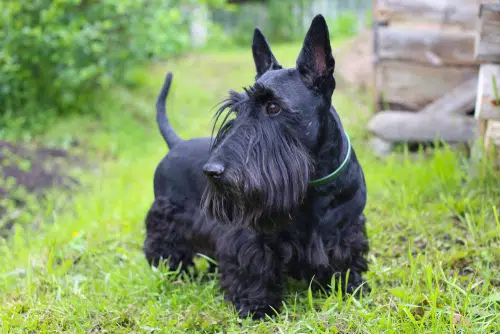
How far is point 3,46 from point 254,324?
4539mm

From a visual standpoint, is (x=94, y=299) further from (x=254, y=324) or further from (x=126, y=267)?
(x=254, y=324)

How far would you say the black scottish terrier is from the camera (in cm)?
209

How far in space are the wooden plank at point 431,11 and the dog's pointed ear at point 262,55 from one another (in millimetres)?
2538

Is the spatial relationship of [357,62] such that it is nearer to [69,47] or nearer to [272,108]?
[69,47]

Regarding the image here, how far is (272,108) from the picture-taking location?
7.02 feet

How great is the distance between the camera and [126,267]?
304 centimetres

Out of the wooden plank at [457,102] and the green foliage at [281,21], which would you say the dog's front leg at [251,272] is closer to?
the wooden plank at [457,102]

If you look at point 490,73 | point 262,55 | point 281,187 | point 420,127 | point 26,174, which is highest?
point 262,55

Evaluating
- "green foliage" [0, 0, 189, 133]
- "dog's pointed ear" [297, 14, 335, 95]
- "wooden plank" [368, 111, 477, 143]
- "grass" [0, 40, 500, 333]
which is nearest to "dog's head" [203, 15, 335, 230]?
"dog's pointed ear" [297, 14, 335, 95]

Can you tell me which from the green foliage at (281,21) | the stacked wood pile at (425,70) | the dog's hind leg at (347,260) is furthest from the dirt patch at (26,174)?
the green foliage at (281,21)

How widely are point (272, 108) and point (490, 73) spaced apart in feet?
5.26

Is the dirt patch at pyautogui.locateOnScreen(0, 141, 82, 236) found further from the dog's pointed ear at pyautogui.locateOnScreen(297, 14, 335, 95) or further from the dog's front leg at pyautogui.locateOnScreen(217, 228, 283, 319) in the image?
the dog's pointed ear at pyautogui.locateOnScreen(297, 14, 335, 95)

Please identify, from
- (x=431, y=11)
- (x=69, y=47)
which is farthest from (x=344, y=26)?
(x=431, y=11)

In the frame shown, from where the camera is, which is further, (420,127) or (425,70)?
(425,70)
